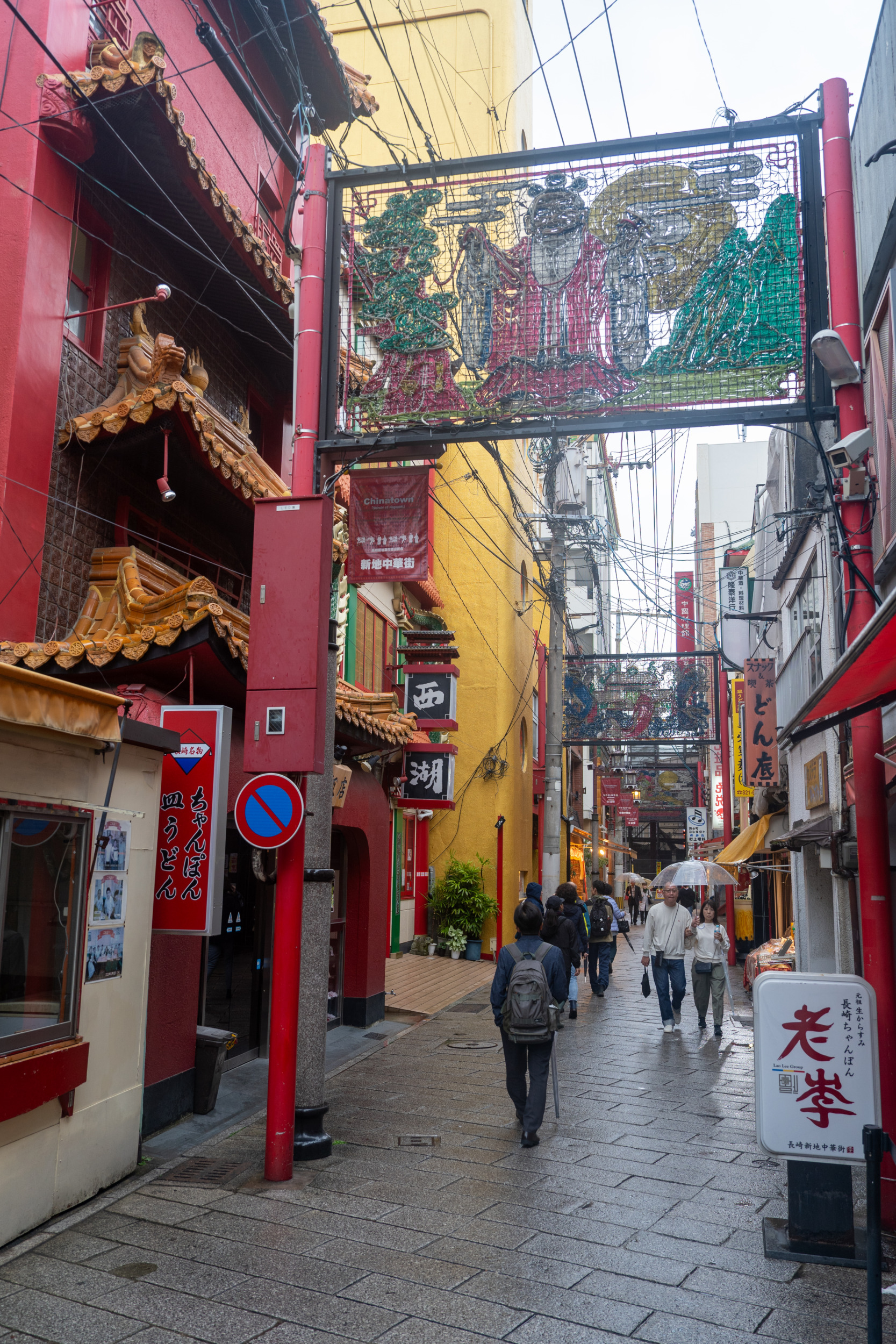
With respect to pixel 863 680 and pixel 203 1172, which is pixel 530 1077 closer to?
pixel 203 1172

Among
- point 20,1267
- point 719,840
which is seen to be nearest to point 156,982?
point 20,1267

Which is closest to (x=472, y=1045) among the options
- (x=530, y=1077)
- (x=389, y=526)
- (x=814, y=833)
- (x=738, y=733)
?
(x=530, y=1077)

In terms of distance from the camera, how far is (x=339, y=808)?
1267 cm

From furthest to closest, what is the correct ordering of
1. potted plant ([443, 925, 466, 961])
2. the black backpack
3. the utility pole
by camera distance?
potted plant ([443, 925, 466, 961]) < the utility pole < the black backpack

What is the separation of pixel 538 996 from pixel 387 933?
680 centimetres

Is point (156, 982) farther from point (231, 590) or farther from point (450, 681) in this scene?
point (450, 681)

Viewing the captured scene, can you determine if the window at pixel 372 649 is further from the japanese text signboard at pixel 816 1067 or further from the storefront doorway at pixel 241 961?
the japanese text signboard at pixel 816 1067

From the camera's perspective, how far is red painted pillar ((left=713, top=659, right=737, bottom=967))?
2439 centimetres

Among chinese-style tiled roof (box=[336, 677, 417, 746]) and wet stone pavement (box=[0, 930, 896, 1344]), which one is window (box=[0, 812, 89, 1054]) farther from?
chinese-style tiled roof (box=[336, 677, 417, 746])

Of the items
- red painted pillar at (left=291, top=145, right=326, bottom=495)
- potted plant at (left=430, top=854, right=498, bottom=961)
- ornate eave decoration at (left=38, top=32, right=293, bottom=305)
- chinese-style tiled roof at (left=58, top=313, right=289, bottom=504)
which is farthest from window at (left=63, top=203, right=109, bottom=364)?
potted plant at (left=430, top=854, right=498, bottom=961)

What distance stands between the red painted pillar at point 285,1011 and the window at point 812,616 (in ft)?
29.3

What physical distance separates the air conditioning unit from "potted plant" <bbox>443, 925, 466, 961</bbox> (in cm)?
1018

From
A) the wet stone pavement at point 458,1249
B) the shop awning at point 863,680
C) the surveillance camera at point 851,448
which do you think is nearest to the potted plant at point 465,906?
the wet stone pavement at point 458,1249

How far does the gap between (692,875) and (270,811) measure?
476 inches
